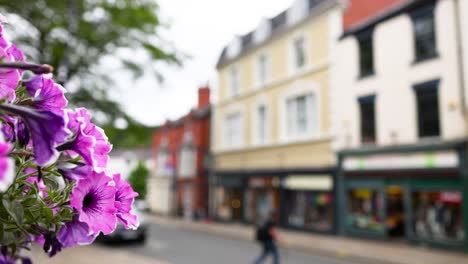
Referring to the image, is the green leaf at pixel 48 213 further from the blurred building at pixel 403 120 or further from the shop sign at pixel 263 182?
the shop sign at pixel 263 182

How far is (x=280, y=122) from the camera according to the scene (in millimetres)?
20969

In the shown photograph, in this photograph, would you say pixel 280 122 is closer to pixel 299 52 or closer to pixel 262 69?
pixel 299 52

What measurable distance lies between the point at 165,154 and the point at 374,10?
939 inches

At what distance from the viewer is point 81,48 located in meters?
10.2

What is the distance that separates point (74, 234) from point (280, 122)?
2023 cm

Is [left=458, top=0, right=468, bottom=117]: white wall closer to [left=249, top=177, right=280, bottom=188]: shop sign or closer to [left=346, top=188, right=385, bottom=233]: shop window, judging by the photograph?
[left=346, top=188, right=385, bottom=233]: shop window

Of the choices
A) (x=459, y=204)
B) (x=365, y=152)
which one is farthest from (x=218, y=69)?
(x=459, y=204)

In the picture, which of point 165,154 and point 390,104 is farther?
point 165,154

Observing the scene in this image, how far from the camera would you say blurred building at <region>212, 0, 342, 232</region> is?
59.0 feet

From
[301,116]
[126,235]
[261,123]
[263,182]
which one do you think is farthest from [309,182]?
[126,235]

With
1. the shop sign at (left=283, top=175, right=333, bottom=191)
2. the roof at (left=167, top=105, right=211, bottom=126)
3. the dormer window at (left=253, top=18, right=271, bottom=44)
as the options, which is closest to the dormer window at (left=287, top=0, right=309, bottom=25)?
the dormer window at (left=253, top=18, right=271, bottom=44)

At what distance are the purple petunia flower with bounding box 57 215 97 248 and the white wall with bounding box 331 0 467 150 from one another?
14148mm

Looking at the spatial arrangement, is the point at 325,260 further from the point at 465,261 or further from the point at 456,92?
the point at 456,92

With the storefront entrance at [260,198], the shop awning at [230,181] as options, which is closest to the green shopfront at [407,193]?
the storefront entrance at [260,198]
